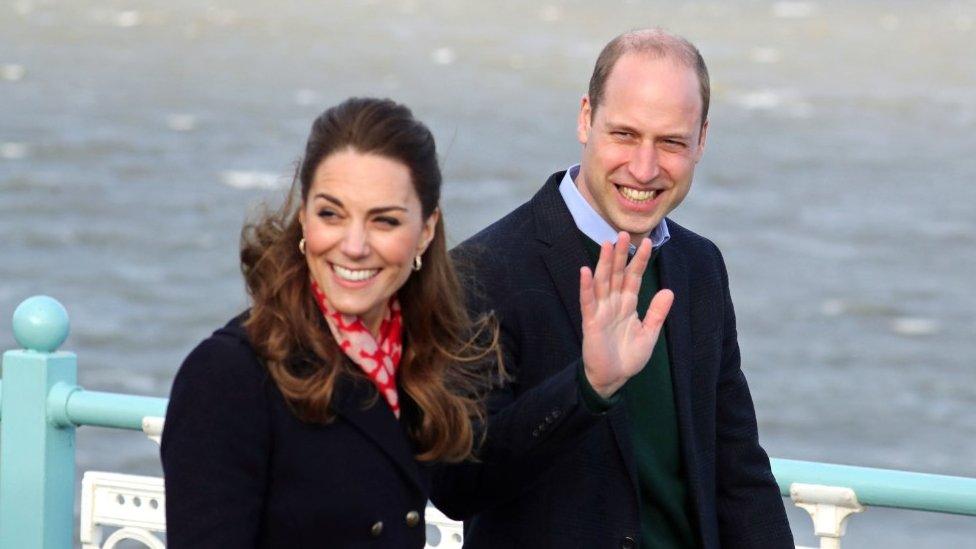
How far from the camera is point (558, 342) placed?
3.68 m

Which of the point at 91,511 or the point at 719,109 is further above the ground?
the point at 719,109

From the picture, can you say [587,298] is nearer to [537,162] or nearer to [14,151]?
[537,162]

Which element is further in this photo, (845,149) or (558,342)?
(845,149)

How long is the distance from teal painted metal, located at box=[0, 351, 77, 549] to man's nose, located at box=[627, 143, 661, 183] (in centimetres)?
174

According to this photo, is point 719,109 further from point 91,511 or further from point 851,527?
point 91,511

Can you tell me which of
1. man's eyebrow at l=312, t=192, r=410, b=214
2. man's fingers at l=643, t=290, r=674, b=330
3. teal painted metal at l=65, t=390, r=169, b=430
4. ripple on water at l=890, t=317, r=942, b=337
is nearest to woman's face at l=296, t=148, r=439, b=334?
man's eyebrow at l=312, t=192, r=410, b=214

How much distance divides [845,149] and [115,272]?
1426 cm

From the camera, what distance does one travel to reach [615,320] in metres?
3.39

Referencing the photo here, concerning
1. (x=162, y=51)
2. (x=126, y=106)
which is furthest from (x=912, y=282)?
(x=162, y=51)

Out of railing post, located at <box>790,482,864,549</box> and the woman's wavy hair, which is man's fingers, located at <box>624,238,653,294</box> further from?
railing post, located at <box>790,482,864,549</box>

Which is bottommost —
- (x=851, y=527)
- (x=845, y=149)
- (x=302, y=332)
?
(x=302, y=332)

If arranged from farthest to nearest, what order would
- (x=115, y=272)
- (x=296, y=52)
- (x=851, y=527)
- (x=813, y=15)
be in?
1. (x=813, y=15)
2. (x=296, y=52)
3. (x=115, y=272)
4. (x=851, y=527)

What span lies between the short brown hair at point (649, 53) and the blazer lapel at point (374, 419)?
37.5 inches

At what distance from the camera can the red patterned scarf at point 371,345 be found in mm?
3092
